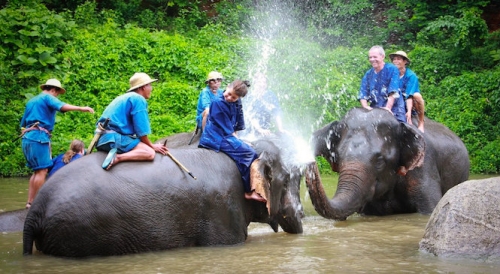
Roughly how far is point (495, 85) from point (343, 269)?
1298cm

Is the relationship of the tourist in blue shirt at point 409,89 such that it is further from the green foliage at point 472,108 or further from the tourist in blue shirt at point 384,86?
the green foliage at point 472,108

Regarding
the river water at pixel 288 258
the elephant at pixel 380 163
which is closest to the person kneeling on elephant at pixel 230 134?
the river water at pixel 288 258

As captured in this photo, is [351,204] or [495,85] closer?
[351,204]

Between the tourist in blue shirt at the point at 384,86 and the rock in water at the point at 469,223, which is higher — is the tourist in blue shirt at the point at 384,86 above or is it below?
above

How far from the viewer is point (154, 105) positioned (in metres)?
17.5

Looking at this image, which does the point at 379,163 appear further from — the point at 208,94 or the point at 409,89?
the point at 208,94

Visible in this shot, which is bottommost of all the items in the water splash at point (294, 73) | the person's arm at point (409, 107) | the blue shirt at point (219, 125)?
the blue shirt at point (219, 125)

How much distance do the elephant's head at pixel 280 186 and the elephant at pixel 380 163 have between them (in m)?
0.75

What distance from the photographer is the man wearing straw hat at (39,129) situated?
9.67 meters

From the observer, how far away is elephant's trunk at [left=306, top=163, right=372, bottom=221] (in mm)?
8570

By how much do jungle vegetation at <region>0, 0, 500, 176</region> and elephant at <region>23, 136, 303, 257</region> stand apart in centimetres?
865

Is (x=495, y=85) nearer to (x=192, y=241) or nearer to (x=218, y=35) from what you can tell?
(x=218, y=35)

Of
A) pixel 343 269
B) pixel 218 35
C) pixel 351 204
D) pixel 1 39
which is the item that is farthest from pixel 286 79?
pixel 343 269

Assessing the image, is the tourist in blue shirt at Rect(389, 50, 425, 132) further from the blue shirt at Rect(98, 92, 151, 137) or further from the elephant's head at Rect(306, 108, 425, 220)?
the blue shirt at Rect(98, 92, 151, 137)
